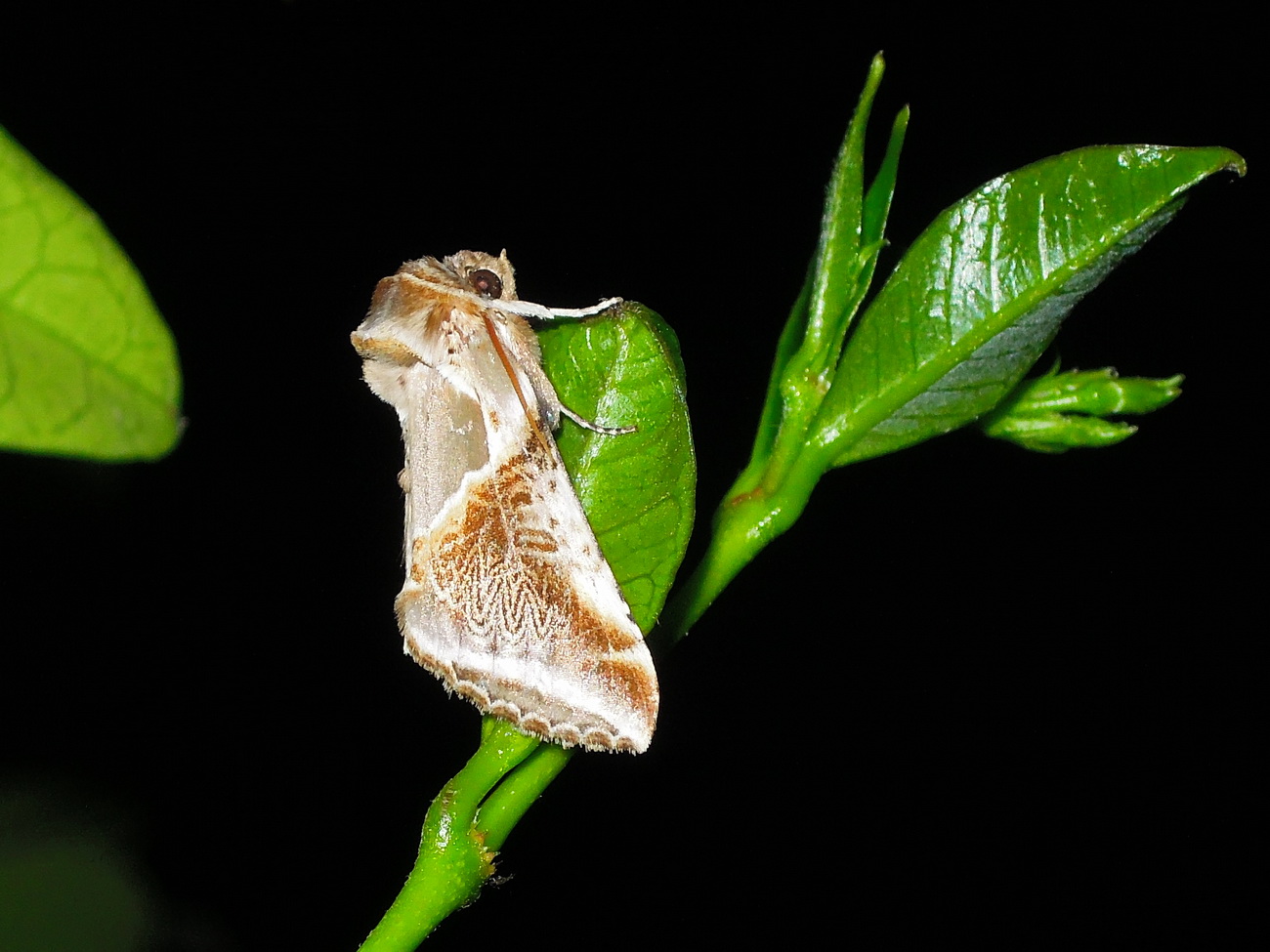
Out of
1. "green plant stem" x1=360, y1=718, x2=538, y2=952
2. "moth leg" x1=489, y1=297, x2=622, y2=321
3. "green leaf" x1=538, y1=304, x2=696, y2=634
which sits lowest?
"green plant stem" x1=360, y1=718, x2=538, y2=952

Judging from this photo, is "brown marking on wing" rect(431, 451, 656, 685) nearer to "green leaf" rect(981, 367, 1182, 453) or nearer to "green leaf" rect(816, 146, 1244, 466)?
"green leaf" rect(816, 146, 1244, 466)

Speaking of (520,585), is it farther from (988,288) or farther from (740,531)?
(988,288)

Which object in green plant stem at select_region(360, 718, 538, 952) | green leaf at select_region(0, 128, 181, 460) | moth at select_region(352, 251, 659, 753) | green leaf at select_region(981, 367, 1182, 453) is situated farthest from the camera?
green leaf at select_region(981, 367, 1182, 453)

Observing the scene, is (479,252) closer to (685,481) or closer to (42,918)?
(685,481)

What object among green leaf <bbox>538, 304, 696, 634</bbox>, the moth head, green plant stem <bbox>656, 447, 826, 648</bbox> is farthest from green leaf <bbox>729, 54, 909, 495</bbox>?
the moth head

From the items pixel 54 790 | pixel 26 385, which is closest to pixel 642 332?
pixel 26 385

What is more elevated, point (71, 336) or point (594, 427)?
point (71, 336)

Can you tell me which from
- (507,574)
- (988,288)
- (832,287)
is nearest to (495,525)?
(507,574)

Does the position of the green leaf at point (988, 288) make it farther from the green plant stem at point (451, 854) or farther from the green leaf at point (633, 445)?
the green plant stem at point (451, 854)

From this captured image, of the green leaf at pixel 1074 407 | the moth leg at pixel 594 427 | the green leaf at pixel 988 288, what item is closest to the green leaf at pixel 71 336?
the moth leg at pixel 594 427
